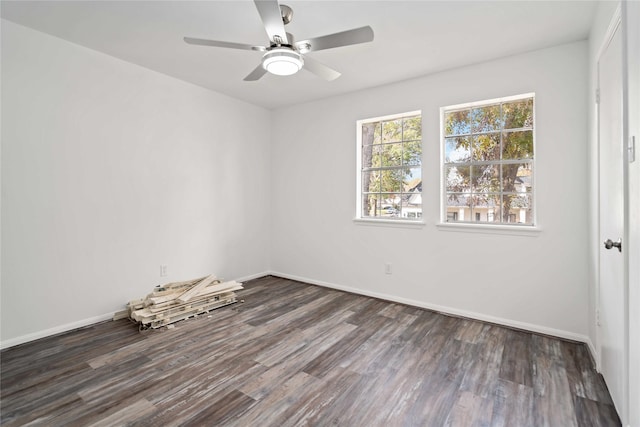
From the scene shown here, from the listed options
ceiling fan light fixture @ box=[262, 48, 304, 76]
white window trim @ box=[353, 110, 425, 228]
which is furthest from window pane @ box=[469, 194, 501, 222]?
ceiling fan light fixture @ box=[262, 48, 304, 76]

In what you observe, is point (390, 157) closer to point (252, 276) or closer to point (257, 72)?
point (257, 72)

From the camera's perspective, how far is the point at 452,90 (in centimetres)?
352

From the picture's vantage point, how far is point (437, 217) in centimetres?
364

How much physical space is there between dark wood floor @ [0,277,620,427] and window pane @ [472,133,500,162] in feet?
5.95

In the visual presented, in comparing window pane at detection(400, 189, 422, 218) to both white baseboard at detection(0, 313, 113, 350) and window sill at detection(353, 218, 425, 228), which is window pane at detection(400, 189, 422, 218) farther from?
white baseboard at detection(0, 313, 113, 350)

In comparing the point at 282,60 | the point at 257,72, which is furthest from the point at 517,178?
the point at 257,72

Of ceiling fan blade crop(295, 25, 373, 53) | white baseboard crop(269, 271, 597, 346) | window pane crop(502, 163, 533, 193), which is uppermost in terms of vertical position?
ceiling fan blade crop(295, 25, 373, 53)

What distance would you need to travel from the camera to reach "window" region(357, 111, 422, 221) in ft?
12.9

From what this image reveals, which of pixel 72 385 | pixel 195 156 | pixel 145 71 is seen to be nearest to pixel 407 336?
pixel 72 385

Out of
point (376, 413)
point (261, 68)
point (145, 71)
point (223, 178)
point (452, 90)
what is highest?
point (145, 71)

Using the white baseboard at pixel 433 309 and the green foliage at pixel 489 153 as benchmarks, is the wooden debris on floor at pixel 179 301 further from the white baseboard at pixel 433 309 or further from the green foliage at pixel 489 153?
the green foliage at pixel 489 153

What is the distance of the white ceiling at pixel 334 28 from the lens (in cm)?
241

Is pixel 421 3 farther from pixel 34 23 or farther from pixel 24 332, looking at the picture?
pixel 24 332

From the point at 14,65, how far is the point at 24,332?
2.38 meters
